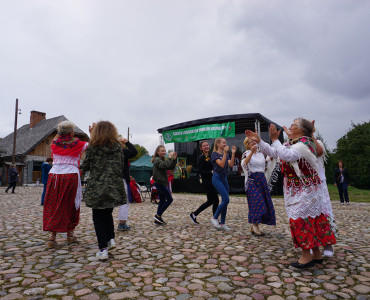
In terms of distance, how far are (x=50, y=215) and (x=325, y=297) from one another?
3656 mm

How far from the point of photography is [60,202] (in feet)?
13.3

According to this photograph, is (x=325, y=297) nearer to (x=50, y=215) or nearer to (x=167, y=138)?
(x=50, y=215)

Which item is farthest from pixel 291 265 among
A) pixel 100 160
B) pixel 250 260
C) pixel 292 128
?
pixel 100 160

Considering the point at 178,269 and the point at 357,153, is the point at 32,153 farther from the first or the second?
the point at 357,153

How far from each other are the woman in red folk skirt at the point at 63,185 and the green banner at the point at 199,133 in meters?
12.8

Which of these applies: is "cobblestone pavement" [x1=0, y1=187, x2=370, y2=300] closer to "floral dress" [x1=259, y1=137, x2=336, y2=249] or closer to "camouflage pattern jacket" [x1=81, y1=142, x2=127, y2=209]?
"floral dress" [x1=259, y1=137, x2=336, y2=249]

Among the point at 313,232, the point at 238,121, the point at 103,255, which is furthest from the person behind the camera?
the point at 238,121

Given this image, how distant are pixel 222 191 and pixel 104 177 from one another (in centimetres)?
248

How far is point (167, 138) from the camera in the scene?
1914 centimetres

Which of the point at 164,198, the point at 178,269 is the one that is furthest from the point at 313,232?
the point at 164,198

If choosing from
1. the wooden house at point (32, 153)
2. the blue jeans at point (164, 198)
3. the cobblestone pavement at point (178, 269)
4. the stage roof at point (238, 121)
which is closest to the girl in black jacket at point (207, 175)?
the blue jeans at point (164, 198)

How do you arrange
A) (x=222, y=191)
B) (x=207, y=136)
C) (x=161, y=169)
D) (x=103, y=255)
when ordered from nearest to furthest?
(x=103, y=255) → (x=222, y=191) → (x=161, y=169) → (x=207, y=136)

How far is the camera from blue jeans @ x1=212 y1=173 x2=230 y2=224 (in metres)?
5.22

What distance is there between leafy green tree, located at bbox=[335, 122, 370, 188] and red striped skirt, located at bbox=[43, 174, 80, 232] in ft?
150
